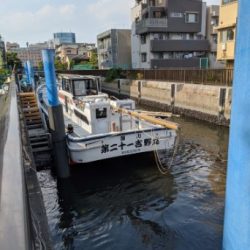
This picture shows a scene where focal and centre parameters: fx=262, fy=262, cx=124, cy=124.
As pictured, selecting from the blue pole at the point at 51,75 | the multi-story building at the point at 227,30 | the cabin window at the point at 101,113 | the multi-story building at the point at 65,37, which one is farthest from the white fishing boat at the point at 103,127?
the multi-story building at the point at 65,37

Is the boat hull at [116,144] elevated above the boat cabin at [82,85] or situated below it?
below

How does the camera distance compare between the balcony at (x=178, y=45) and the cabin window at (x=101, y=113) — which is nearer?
the cabin window at (x=101, y=113)

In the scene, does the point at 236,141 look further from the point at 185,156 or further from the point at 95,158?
the point at 185,156

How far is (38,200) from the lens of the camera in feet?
9.87

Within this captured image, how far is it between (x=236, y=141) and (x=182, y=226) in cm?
415

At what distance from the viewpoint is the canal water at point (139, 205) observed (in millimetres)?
5531

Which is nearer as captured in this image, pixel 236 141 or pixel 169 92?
pixel 236 141

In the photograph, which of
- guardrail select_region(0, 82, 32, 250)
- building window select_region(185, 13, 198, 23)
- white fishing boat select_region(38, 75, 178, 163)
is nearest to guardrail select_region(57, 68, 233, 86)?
white fishing boat select_region(38, 75, 178, 163)

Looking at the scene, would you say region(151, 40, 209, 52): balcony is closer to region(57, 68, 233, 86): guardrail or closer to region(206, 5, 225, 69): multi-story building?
region(206, 5, 225, 69): multi-story building

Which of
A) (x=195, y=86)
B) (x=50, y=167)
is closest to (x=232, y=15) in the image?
(x=195, y=86)

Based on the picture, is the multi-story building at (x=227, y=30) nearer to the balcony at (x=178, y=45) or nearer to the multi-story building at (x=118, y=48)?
the balcony at (x=178, y=45)

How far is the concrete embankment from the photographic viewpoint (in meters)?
15.1

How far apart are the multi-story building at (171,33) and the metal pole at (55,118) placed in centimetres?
3026

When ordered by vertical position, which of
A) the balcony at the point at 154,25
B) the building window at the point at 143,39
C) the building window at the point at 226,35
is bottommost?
the building window at the point at 226,35
